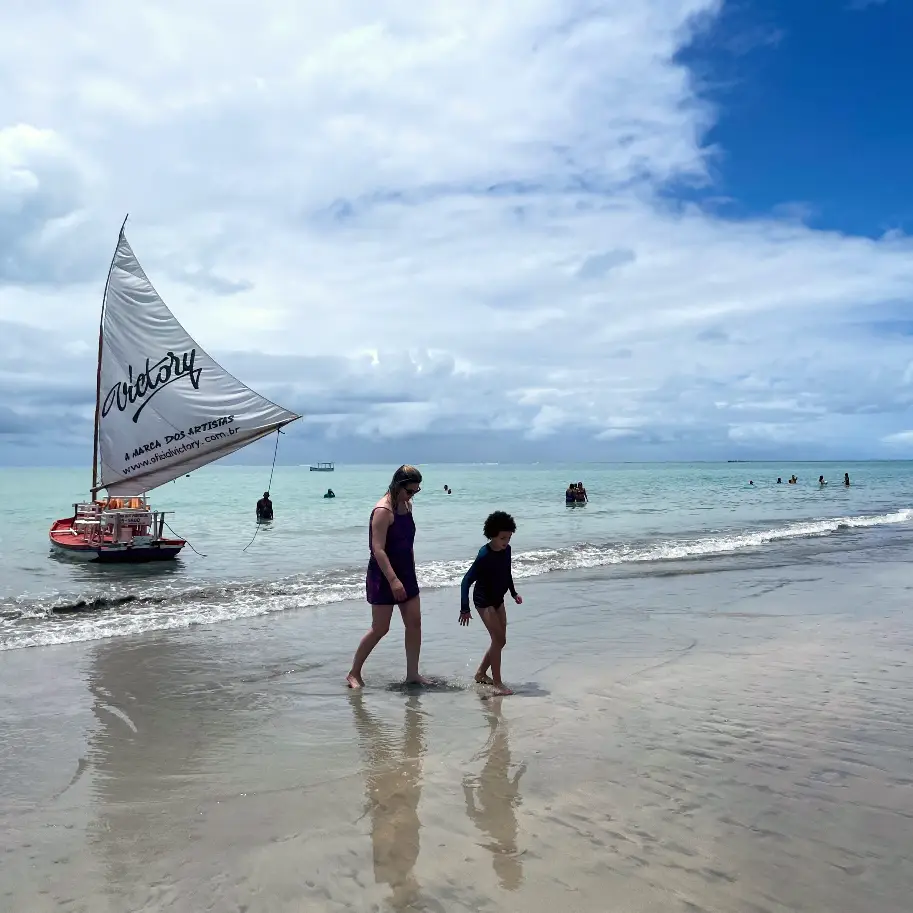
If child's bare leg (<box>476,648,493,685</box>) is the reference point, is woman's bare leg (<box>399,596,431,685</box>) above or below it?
above

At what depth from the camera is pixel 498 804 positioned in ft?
14.1

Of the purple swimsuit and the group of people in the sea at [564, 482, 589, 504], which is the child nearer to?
the purple swimsuit

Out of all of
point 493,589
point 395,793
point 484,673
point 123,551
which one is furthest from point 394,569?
point 123,551

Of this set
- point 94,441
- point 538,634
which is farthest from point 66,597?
point 538,634

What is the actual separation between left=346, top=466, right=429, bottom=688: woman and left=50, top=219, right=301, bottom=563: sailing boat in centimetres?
1051

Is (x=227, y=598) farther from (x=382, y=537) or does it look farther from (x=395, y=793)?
(x=395, y=793)

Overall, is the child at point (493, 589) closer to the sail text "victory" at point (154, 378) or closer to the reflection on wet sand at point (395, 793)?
the reflection on wet sand at point (395, 793)

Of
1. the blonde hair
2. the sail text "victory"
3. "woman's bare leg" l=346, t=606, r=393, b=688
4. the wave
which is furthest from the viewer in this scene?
the sail text "victory"

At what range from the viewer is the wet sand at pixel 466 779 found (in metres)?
3.48

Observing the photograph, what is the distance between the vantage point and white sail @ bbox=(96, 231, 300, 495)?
55.5 ft

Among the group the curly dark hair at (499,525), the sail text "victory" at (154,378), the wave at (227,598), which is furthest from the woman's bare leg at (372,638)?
the sail text "victory" at (154,378)

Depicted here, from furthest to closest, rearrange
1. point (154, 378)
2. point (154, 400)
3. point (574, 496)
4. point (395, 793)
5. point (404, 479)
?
point (574, 496), point (154, 378), point (154, 400), point (404, 479), point (395, 793)

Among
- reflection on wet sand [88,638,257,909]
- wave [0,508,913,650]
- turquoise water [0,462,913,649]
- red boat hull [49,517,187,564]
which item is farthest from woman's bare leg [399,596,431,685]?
red boat hull [49,517,187,564]

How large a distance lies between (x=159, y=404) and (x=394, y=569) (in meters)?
12.1
